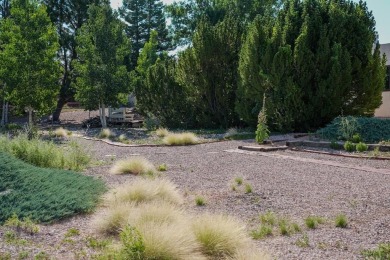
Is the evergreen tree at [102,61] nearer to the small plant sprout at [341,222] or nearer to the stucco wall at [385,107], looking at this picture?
the stucco wall at [385,107]

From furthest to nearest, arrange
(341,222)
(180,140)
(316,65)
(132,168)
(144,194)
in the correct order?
(316,65)
(180,140)
(132,168)
(144,194)
(341,222)

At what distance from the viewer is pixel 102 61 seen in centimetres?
2158

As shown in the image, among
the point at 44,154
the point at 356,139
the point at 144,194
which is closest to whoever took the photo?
the point at 144,194

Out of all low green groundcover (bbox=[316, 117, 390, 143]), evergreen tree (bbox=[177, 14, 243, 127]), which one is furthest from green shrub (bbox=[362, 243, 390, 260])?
evergreen tree (bbox=[177, 14, 243, 127])

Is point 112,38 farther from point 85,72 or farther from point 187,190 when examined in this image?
point 187,190

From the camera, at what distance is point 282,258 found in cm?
347

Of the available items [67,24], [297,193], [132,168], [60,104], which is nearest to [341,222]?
[297,193]

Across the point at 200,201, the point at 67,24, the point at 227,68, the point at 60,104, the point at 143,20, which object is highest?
the point at 143,20

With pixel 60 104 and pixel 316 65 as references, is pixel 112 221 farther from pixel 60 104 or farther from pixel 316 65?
pixel 60 104

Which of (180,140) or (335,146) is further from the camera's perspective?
(180,140)

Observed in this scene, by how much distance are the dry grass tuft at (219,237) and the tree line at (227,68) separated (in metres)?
9.87

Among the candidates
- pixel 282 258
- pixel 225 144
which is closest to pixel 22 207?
pixel 282 258

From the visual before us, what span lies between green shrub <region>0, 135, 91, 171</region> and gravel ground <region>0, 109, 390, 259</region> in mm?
394

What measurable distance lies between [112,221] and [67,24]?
27.2 meters
